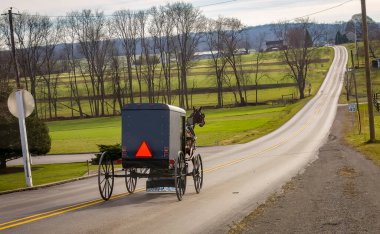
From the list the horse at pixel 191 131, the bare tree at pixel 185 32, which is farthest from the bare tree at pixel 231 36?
the horse at pixel 191 131

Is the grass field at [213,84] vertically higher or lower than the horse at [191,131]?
lower

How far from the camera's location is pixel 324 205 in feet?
49.3

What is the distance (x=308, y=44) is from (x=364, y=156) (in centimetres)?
9638

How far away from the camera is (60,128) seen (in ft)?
299

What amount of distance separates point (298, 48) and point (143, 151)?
11773 cm

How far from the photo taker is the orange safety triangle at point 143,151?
53.0ft

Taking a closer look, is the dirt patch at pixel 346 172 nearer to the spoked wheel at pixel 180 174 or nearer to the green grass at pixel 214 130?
the spoked wheel at pixel 180 174

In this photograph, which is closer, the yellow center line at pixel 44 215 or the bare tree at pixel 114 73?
the yellow center line at pixel 44 215

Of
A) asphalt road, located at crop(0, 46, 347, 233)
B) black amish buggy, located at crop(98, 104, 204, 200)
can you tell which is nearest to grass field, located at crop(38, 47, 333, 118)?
asphalt road, located at crop(0, 46, 347, 233)

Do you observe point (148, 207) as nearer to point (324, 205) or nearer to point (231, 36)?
point (324, 205)

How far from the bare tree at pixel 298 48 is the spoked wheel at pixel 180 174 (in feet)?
335

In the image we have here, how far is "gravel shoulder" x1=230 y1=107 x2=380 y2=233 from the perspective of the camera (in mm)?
11680

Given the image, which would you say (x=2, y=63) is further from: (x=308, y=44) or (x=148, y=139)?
(x=148, y=139)

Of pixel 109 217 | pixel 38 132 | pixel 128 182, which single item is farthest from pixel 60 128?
pixel 109 217
